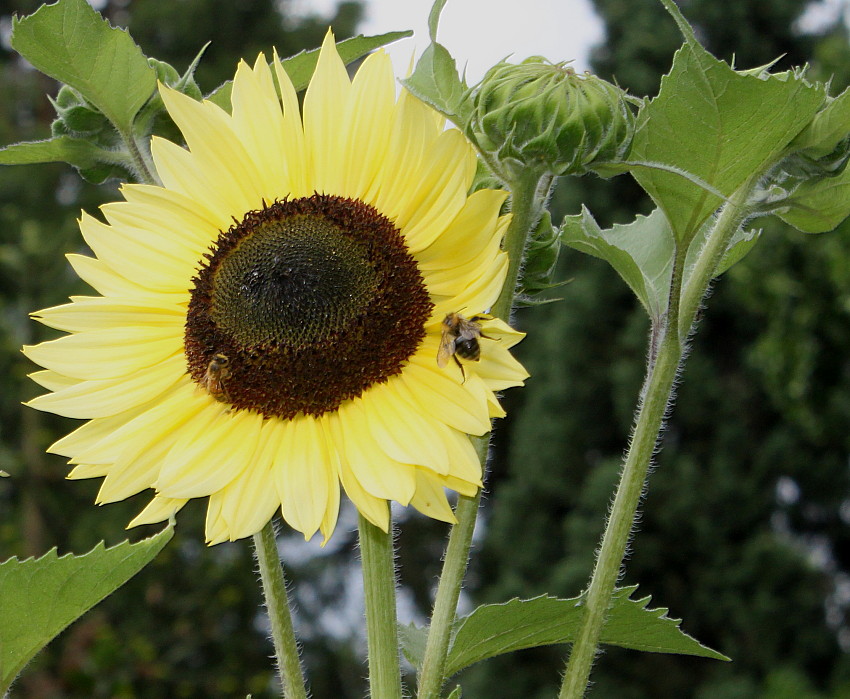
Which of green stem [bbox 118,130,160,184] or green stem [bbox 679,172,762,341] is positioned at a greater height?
green stem [bbox 118,130,160,184]

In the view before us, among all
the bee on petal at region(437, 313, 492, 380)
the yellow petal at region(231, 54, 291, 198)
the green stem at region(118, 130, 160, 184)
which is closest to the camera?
the bee on petal at region(437, 313, 492, 380)

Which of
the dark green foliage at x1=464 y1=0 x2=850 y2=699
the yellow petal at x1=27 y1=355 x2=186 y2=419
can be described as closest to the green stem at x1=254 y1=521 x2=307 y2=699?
the yellow petal at x1=27 y1=355 x2=186 y2=419

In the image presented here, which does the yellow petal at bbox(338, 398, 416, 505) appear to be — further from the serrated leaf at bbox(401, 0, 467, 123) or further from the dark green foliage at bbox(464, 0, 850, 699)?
the dark green foliage at bbox(464, 0, 850, 699)

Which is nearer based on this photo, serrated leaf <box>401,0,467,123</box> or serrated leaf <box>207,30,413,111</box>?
serrated leaf <box>401,0,467,123</box>

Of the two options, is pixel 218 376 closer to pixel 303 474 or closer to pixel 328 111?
pixel 303 474

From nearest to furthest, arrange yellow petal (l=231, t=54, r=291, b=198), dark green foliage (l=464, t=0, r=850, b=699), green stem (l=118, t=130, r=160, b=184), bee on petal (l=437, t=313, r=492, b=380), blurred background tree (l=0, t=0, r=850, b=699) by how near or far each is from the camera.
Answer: bee on petal (l=437, t=313, r=492, b=380)
yellow petal (l=231, t=54, r=291, b=198)
green stem (l=118, t=130, r=160, b=184)
blurred background tree (l=0, t=0, r=850, b=699)
dark green foliage (l=464, t=0, r=850, b=699)

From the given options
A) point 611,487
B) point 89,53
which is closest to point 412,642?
point 89,53

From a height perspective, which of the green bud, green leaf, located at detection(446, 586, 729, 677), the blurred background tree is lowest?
green leaf, located at detection(446, 586, 729, 677)

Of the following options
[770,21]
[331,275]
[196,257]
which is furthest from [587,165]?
[770,21]
